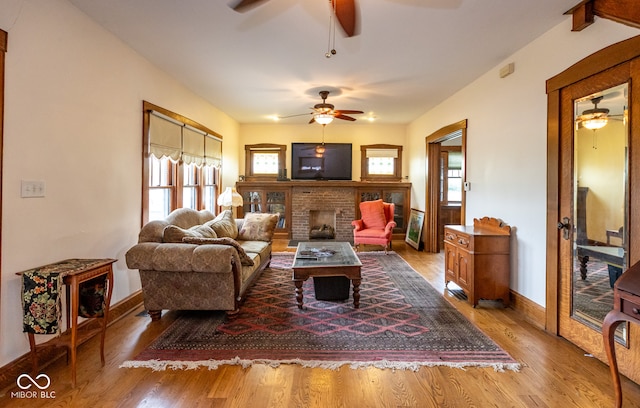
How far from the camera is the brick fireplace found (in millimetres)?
7359

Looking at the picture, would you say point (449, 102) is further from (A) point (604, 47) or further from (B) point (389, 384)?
(B) point (389, 384)

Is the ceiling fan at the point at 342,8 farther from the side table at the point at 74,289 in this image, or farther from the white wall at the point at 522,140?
the side table at the point at 74,289

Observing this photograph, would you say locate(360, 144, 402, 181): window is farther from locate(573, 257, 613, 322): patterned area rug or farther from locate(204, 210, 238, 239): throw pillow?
locate(573, 257, 613, 322): patterned area rug

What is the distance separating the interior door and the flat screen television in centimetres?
491

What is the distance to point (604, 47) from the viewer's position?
2.36 meters

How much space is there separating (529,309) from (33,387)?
13.3ft

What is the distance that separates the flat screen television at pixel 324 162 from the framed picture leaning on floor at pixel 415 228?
1688mm

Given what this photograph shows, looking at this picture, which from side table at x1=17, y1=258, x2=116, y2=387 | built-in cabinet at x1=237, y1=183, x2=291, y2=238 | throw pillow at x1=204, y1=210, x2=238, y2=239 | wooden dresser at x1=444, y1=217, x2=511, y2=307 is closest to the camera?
side table at x1=17, y1=258, x2=116, y2=387

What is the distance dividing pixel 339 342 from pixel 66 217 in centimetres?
242

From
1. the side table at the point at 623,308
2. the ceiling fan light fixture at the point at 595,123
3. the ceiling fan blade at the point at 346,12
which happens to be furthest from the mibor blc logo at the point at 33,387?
the ceiling fan light fixture at the point at 595,123

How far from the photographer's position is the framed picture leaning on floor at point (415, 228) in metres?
6.48

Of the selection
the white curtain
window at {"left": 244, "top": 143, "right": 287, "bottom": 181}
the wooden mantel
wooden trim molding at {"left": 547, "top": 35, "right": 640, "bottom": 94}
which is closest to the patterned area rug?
wooden trim molding at {"left": 547, "top": 35, "right": 640, "bottom": 94}

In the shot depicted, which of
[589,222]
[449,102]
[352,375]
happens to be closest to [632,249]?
[589,222]

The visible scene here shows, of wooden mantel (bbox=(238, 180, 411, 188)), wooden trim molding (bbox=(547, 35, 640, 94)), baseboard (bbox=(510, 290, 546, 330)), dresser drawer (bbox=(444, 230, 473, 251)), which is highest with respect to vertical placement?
wooden trim molding (bbox=(547, 35, 640, 94))
